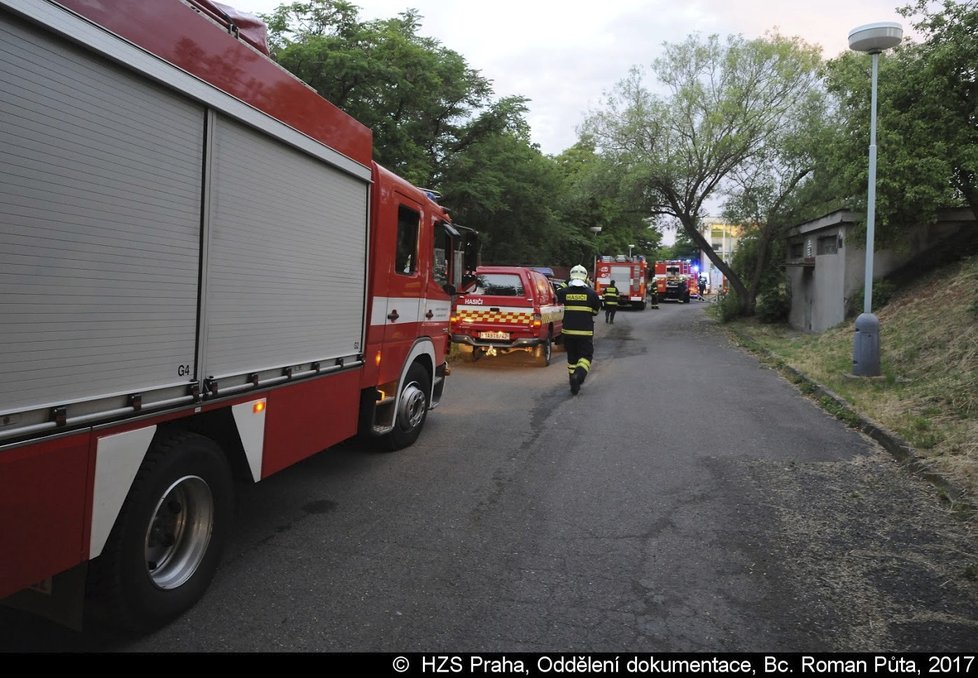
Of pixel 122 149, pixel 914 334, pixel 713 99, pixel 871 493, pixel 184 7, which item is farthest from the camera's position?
pixel 713 99

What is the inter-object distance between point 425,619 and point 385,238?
3.23m

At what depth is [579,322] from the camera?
1010 cm

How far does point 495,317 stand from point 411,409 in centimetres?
632

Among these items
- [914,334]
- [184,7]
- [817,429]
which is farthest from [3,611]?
[914,334]

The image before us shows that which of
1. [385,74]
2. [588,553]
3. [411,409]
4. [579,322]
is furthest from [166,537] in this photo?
[385,74]

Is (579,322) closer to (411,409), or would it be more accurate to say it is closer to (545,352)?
(545,352)

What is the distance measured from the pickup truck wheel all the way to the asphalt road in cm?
15

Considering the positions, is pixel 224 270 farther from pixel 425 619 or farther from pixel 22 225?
pixel 425 619

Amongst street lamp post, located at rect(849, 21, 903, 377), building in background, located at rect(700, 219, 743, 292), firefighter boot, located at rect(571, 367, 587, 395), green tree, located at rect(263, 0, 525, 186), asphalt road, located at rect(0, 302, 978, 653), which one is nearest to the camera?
asphalt road, located at rect(0, 302, 978, 653)

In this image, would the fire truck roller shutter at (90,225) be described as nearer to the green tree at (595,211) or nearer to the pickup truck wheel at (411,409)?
the pickup truck wheel at (411,409)

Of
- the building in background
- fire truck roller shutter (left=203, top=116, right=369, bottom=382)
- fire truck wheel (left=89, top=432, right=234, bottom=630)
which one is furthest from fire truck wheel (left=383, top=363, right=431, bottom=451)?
the building in background

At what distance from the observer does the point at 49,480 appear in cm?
243

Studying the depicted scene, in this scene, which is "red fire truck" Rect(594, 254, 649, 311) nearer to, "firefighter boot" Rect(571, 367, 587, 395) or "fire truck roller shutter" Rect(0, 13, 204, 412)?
"firefighter boot" Rect(571, 367, 587, 395)

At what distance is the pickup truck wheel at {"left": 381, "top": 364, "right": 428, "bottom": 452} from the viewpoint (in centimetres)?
638
